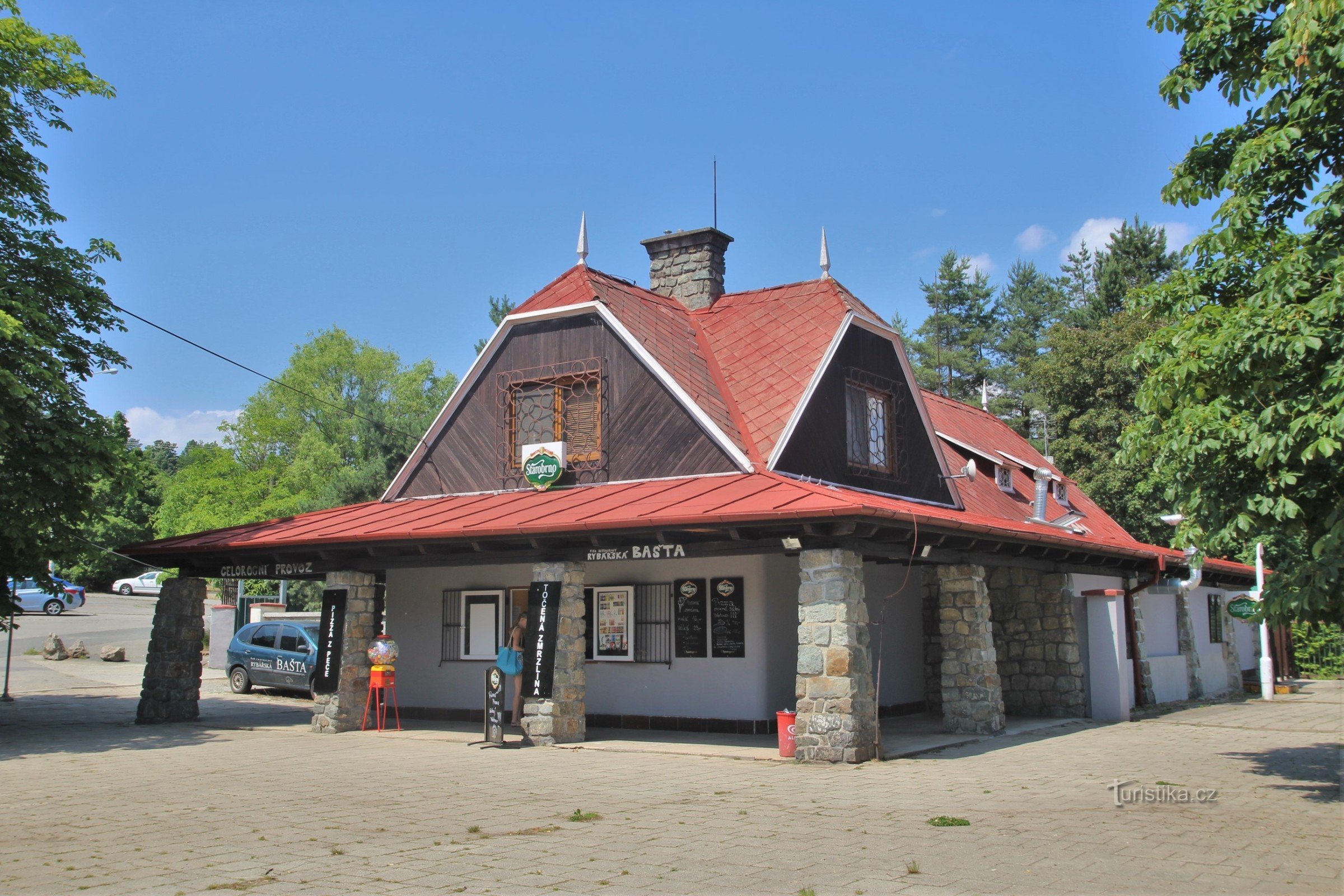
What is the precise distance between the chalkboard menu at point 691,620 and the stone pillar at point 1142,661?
28.8ft

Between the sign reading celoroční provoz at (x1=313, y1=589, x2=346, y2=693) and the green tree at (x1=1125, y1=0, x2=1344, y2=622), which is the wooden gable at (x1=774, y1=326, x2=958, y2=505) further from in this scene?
the sign reading celoroční provoz at (x1=313, y1=589, x2=346, y2=693)

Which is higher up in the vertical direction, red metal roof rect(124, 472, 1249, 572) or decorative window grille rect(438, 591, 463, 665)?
red metal roof rect(124, 472, 1249, 572)

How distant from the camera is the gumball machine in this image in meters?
15.1

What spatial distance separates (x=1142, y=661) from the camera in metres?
19.2

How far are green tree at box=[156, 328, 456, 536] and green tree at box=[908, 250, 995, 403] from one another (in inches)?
954

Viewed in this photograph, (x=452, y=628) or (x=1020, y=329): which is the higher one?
(x=1020, y=329)

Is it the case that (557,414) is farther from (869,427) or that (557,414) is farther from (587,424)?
(869,427)

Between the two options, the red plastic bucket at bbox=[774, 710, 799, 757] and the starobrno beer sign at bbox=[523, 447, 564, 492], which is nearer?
the red plastic bucket at bbox=[774, 710, 799, 757]

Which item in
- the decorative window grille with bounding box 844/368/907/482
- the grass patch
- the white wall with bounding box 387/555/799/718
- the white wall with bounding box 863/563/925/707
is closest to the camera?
the grass patch

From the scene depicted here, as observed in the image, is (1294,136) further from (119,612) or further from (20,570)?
(119,612)

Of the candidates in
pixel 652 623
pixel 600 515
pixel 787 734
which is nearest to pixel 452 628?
pixel 652 623

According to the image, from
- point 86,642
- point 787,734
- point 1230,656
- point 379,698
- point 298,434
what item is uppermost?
point 298,434

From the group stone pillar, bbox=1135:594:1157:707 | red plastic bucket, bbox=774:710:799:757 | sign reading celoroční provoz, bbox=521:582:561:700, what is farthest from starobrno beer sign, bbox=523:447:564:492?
stone pillar, bbox=1135:594:1157:707

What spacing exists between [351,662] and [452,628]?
1.99 meters
